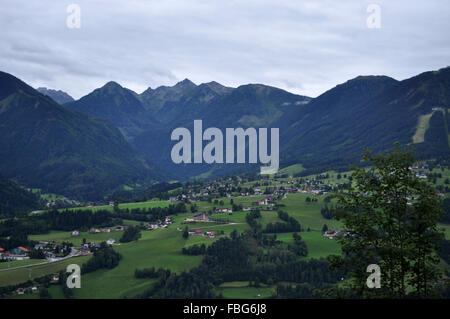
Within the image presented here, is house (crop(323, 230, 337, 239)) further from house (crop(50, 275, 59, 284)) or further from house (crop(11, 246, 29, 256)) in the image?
house (crop(11, 246, 29, 256))

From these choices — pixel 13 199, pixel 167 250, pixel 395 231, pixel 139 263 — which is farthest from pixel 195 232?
pixel 13 199

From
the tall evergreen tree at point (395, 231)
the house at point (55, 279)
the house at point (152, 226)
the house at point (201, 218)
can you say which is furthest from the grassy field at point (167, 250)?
the tall evergreen tree at point (395, 231)

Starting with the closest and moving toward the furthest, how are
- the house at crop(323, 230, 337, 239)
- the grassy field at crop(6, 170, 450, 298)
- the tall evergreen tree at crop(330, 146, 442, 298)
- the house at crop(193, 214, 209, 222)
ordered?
the tall evergreen tree at crop(330, 146, 442, 298), the grassy field at crop(6, 170, 450, 298), the house at crop(323, 230, 337, 239), the house at crop(193, 214, 209, 222)

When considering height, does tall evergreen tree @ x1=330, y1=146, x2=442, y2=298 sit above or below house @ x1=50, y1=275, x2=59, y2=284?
above

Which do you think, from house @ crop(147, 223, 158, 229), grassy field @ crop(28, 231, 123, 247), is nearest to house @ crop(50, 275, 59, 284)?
grassy field @ crop(28, 231, 123, 247)

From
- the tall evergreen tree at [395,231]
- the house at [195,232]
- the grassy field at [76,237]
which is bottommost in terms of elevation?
the grassy field at [76,237]

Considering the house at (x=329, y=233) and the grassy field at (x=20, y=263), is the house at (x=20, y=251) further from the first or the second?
the house at (x=329, y=233)

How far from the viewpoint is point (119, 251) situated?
248 ft

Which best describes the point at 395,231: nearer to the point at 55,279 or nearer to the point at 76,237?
the point at 55,279

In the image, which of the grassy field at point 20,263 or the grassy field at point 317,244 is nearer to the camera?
the grassy field at point 20,263
